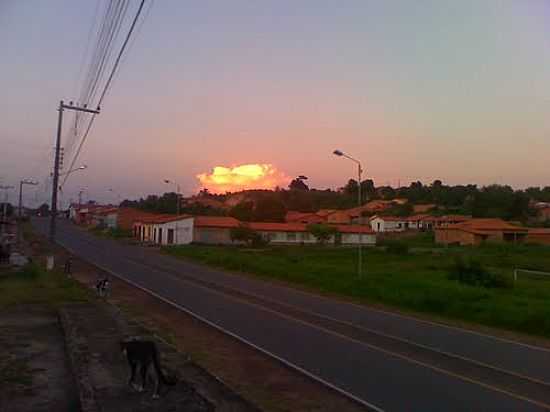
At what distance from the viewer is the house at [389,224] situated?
361ft

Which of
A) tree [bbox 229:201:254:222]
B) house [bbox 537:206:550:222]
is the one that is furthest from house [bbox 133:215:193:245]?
house [bbox 537:206:550:222]

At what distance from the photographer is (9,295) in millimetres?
23781

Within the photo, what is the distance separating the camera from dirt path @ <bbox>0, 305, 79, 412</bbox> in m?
9.47

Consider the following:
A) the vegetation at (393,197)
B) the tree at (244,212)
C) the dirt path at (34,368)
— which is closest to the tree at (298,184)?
the vegetation at (393,197)

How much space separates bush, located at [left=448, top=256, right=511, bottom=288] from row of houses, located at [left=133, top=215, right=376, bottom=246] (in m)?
40.6

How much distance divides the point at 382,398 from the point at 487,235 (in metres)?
73.3

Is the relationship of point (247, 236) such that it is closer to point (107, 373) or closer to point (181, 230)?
point (181, 230)

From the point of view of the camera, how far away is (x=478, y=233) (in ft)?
260

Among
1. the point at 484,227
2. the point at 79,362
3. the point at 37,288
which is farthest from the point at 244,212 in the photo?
the point at 79,362

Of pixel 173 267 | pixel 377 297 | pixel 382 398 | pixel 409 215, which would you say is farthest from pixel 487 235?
pixel 382 398

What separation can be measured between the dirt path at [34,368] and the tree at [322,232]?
59.4 meters

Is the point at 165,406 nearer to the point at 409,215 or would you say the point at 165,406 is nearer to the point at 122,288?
the point at 122,288

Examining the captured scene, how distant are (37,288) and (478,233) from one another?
6339 cm

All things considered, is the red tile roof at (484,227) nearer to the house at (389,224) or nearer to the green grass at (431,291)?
the house at (389,224)
